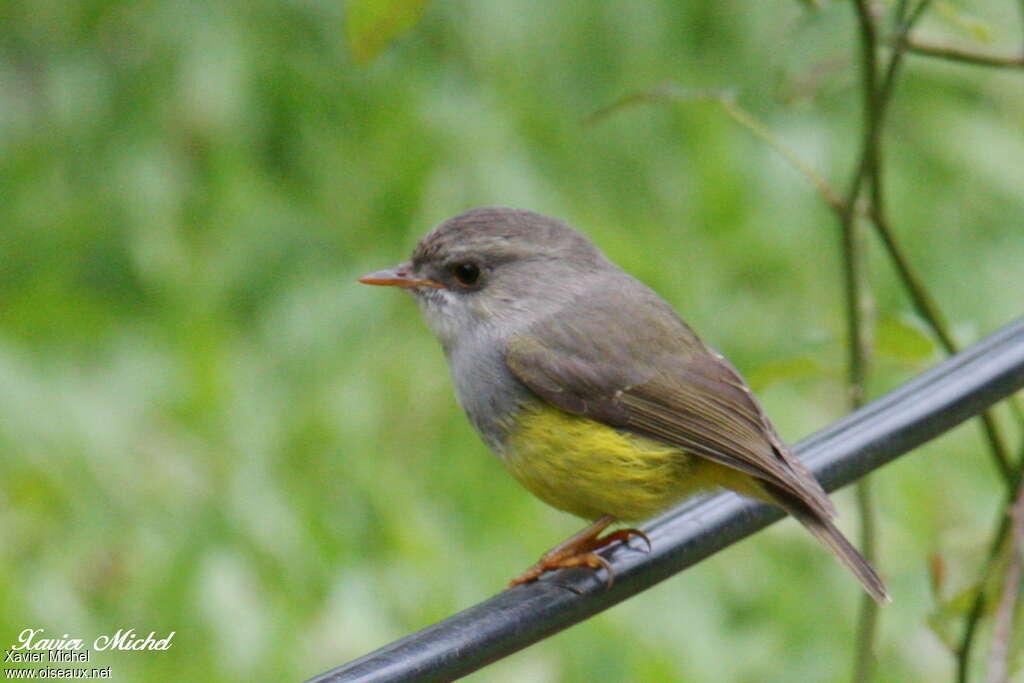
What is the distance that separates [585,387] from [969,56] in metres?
1.05

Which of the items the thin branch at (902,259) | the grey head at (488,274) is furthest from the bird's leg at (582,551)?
the thin branch at (902,259)

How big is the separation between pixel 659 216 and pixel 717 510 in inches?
130

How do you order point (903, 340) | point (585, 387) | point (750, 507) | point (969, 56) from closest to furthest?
point (750, 507), point (903, 340), point (585, 387), point (969, 56)

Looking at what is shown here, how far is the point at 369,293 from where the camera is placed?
5242mm

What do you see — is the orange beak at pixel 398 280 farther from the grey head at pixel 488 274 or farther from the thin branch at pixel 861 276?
the thin branch at pixel 861 276

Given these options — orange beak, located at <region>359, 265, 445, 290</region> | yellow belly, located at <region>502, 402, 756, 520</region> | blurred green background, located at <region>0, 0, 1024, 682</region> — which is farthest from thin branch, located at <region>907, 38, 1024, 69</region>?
orange beak, located at <region>359, 265, 445, 290</region>

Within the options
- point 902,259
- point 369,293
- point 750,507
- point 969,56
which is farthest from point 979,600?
point 369,293

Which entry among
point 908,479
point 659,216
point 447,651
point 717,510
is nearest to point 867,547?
point 717,510

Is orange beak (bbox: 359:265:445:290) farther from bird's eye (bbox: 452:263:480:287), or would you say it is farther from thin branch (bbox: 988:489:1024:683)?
thin branch (bbox: 988:489:1024:683)

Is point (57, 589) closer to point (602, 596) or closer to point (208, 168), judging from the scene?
point (208, 168)

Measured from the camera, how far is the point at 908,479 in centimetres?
512

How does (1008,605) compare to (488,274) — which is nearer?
(1008,605)
